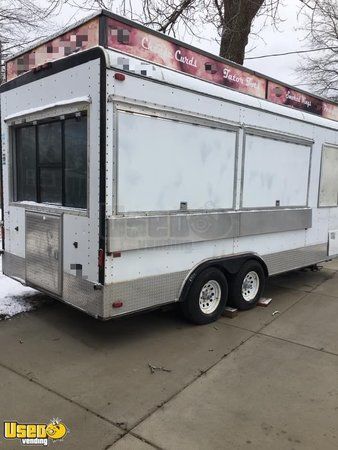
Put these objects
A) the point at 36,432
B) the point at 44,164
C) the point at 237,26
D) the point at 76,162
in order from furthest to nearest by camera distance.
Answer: the point at 237,26, the point at 44,164, the point at 76,162, the point at 36,432

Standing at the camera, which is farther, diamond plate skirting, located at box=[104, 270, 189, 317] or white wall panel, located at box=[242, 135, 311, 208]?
white wall panel, located at box=[242, 135, 311, 208]

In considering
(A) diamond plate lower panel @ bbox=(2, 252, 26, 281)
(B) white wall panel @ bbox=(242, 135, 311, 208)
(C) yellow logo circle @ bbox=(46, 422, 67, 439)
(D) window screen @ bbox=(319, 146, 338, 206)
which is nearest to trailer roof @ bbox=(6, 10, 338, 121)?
(B) white wall panel @ bbox=(242, 135, 311, 208)

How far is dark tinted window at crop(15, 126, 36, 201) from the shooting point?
198 inches

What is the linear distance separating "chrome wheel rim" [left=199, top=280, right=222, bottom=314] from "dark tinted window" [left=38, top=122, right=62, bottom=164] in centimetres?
229

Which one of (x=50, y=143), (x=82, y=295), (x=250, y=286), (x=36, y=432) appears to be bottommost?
(x=36, y=432)

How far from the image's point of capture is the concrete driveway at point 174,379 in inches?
118

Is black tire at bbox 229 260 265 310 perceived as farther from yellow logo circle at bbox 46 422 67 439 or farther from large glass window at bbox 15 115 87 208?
yellow logo circle at bbox 46 422 67 439

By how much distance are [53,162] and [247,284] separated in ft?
9.95

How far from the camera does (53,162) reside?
4707 millimetres

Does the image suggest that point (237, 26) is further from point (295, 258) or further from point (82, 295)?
point (82, 295)

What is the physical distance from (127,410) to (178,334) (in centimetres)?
164

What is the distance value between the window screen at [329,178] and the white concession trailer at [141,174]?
104 cm

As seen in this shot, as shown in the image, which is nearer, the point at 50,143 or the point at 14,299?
the point at 50,143

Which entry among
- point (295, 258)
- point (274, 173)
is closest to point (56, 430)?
point (274, 173)
